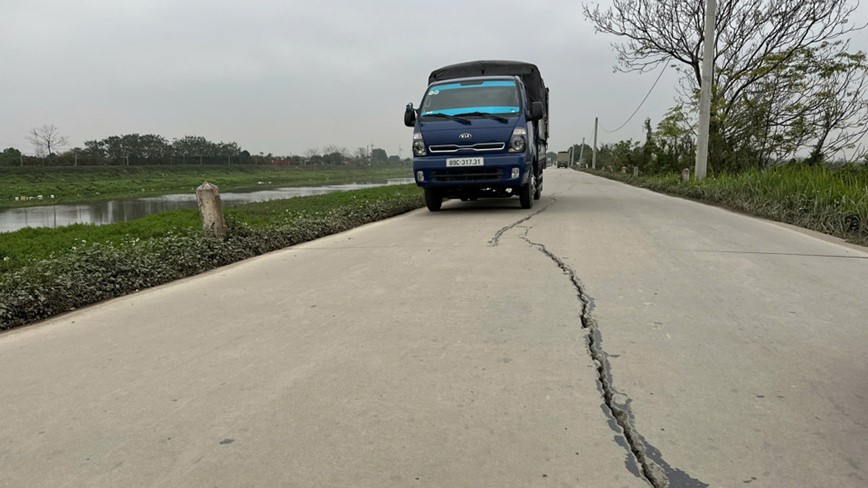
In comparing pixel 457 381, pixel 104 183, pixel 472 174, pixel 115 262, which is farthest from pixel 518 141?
pixel 104 183

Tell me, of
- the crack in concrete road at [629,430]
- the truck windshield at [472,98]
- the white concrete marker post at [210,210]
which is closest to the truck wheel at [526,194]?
the truck windshield at [472,98]

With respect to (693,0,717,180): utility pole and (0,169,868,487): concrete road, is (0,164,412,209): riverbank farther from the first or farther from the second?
(693,0,717,180): utility pole

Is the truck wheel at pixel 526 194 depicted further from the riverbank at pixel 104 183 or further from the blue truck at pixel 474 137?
the riverbank at pixel 104 183

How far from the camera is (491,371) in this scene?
275 cm

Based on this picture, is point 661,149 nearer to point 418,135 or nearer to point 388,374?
point 418,135

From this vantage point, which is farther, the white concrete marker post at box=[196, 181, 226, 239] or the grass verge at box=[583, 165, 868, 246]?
the grass verge at box=[583, 165, 868, 246]

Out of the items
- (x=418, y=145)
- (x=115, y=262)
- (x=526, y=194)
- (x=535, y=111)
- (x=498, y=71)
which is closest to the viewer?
(x=115, y=262)

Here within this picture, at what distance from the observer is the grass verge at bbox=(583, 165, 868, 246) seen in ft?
24.0

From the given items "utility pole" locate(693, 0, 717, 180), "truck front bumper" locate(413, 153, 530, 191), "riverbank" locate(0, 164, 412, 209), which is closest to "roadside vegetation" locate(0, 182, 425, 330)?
"truck front bumper" locate(413, 153, 530, 191)

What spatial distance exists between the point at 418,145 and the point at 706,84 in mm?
10420

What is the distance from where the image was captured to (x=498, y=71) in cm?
1192

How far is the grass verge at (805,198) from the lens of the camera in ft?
24.0

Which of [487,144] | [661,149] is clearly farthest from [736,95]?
[487,144]

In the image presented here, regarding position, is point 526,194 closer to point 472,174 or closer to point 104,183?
point 472,174
